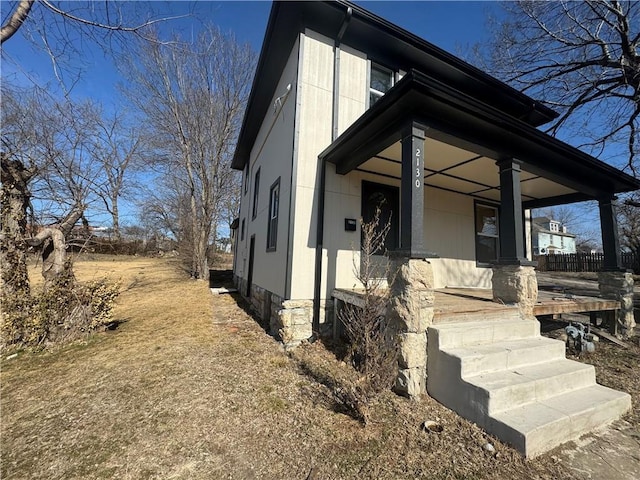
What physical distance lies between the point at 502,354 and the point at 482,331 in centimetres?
35

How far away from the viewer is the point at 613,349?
4887 millimetres

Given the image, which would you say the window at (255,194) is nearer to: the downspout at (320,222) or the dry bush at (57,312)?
the downspout at (320,222)

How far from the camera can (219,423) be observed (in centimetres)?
263

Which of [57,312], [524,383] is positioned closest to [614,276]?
[524,383]

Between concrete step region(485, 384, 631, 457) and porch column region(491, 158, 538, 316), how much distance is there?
128cm

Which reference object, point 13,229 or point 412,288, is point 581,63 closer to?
point 412,288

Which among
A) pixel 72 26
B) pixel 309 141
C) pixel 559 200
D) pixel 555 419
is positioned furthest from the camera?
pixel 559 200

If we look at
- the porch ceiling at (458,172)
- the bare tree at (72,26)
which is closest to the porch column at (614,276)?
the porch ceiling at (458,172)

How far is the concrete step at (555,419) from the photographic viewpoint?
2289 mm

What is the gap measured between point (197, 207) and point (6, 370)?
37.3 feet

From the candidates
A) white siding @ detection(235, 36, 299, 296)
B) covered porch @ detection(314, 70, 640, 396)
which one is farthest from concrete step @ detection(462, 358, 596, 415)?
white siding @ detection(235, 36, 299, 296)

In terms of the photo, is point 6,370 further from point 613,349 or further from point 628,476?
point 613,349

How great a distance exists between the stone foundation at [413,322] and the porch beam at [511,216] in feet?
5.73

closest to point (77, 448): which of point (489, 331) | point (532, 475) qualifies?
point (532, 475)
